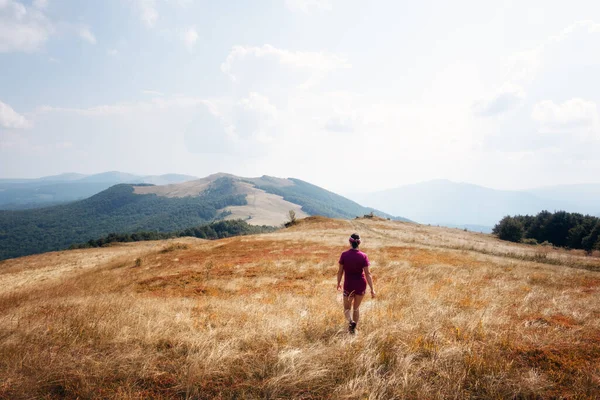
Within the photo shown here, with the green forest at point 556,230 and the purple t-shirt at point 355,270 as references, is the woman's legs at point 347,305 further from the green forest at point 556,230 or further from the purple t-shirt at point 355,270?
the green forest at point 556,230

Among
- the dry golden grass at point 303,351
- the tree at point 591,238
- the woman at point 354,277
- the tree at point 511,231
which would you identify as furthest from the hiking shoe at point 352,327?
the tree at point 591,238

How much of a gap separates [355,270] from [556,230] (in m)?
88.1

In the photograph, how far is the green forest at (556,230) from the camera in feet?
185

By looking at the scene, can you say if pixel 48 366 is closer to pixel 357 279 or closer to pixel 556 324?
pixel 357 279

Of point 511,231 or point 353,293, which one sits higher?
point 511,231

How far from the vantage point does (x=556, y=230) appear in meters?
67.7

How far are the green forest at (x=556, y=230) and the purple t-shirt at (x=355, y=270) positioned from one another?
6548 centimetres

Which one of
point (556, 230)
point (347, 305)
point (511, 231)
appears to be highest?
point (556, 230)

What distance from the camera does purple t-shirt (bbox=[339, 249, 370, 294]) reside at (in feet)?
A: 23.5

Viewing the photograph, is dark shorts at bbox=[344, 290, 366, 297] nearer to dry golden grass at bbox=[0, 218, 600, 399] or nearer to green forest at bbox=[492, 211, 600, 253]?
dry golden grass at bbox=[0, 218, 600, 399]

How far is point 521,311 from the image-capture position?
9.06m

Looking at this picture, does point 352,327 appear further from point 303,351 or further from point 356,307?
point 303,351

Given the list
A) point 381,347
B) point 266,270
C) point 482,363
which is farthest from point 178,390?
point 266,270

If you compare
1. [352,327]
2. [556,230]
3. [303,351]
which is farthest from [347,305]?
[556,230]
